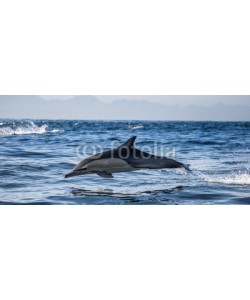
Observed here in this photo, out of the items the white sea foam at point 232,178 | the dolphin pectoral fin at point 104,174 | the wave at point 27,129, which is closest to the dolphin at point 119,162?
the dolphin pectoral fin at point 104,174

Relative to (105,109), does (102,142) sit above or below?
below

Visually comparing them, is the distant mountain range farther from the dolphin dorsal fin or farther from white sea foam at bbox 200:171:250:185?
white sea foam at bbox 200:171:250:185

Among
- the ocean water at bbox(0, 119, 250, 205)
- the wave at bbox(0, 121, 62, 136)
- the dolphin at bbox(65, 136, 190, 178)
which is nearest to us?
the ocean water at bbox(0, 119, 250, 205)

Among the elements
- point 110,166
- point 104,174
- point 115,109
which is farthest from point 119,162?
point 115,109

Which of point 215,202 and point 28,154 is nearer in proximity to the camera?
point 215,202

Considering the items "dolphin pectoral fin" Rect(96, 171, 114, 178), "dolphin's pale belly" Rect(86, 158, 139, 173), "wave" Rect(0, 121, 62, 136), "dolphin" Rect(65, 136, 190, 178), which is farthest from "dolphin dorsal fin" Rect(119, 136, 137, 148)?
"wave" Rect(0, 121, 62, 136)

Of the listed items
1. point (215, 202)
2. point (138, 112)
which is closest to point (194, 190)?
point (215, 202)

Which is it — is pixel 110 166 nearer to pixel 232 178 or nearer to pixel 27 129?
pixel 27 129
